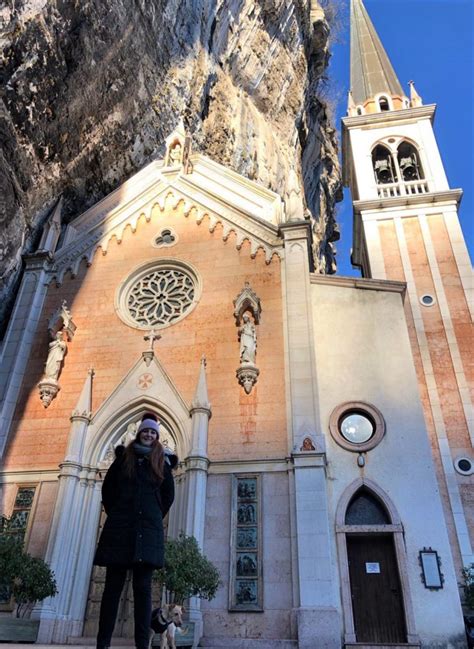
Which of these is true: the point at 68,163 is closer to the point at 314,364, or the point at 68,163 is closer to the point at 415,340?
the point at 314,364

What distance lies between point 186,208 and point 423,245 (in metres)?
8.99

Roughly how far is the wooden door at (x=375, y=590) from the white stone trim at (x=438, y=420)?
129 inches

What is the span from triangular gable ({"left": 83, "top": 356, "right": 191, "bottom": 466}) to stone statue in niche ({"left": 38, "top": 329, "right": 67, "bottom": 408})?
4.73ft

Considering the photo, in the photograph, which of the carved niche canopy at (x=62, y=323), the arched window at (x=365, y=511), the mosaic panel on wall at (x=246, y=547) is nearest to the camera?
the mosaic panel on wall at (x=246, y=547)

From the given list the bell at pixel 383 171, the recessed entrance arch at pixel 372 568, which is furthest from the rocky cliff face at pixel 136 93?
the recessed entrance arch at pixel 372 568

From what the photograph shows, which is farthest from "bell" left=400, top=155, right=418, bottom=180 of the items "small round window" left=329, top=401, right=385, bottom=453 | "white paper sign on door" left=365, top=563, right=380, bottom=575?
"white paper sign on door" left=365, top=563, right=380, bottom=575

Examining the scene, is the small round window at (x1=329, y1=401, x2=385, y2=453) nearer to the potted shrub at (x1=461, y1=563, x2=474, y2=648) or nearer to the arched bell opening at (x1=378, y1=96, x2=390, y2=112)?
the potted shrub at (x1=461, y1=563, x2=474, y2=648)

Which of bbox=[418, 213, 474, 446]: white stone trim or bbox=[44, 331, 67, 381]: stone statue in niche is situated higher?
bbox=[418, 213, 474, 446]: white stone trim

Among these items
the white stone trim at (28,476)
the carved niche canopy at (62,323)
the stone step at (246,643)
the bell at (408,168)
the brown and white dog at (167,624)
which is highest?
the bell at (408,168)

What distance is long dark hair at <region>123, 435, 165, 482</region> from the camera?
444 cm

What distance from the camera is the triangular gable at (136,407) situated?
12.8m

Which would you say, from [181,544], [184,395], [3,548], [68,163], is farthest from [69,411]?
[68,163]

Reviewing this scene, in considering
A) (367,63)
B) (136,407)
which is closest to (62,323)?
(136,407)

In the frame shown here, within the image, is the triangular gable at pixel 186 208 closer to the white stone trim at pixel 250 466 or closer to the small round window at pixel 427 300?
the small round window at pixel 427 300
